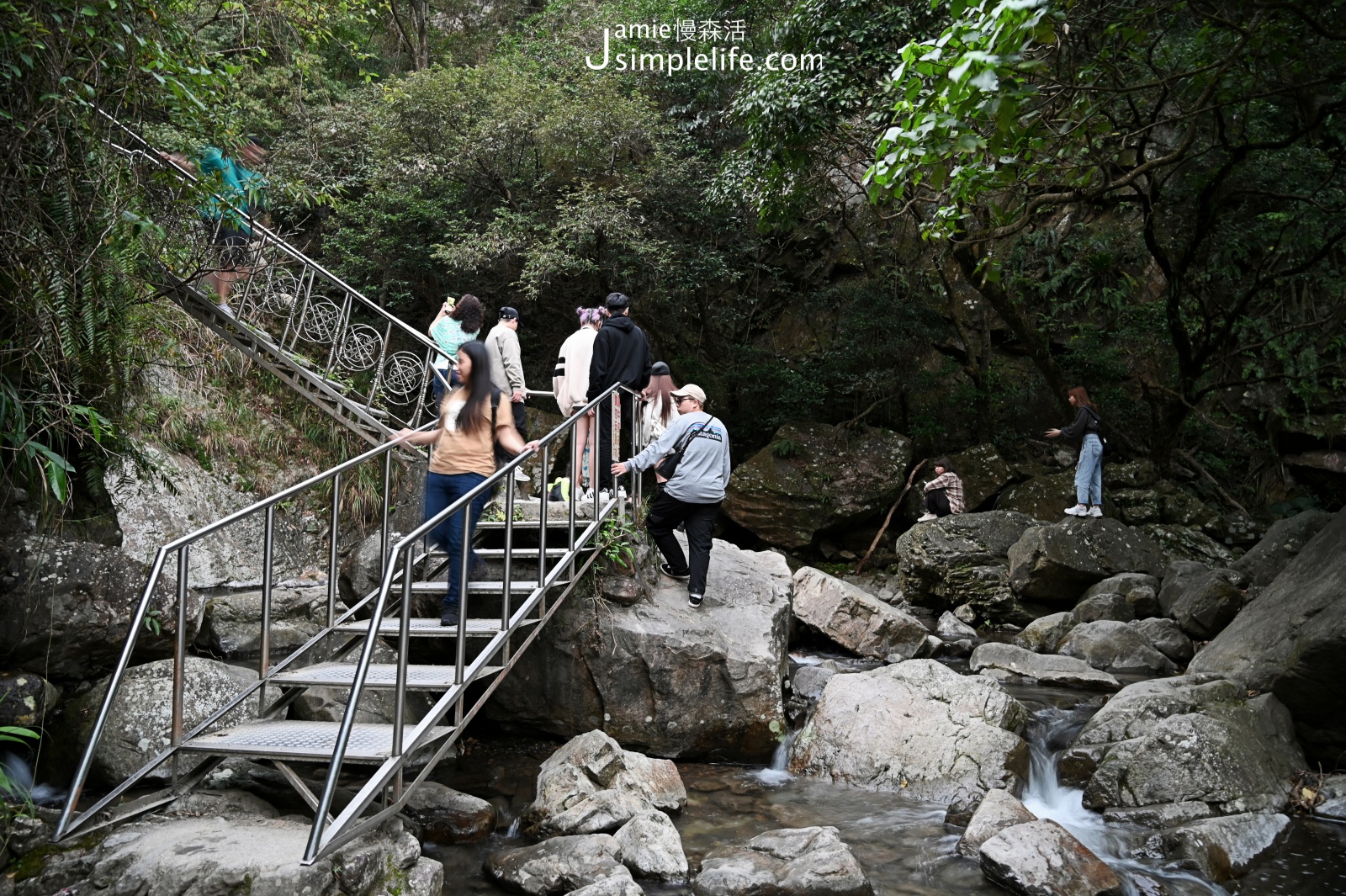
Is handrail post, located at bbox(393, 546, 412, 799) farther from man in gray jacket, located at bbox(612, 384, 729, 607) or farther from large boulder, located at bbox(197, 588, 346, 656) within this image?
large boulder, located at bbox(197, 588, 346, 656)

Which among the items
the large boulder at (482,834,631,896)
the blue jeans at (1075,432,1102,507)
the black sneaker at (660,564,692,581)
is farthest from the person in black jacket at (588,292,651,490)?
the blue jeans at (1075,432,1102,507)

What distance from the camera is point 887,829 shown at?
578 cm

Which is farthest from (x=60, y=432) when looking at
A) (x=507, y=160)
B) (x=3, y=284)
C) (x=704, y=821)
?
(x=507, y=160)

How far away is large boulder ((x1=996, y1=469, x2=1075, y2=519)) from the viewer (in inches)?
535

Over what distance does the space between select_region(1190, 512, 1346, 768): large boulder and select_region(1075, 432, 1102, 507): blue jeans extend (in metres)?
4.60

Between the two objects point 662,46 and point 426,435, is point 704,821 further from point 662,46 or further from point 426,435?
point 662,46

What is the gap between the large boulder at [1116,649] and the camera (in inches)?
360

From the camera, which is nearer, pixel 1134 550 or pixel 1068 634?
pixel 1068 634

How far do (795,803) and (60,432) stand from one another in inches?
197

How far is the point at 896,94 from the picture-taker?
32.8ft

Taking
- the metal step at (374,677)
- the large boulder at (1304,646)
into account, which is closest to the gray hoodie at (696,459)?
the metal step at (374,677)

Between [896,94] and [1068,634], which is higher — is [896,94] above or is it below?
above

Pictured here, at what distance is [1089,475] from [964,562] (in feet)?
7.00

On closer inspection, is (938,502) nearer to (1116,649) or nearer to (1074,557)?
(1074,557)
